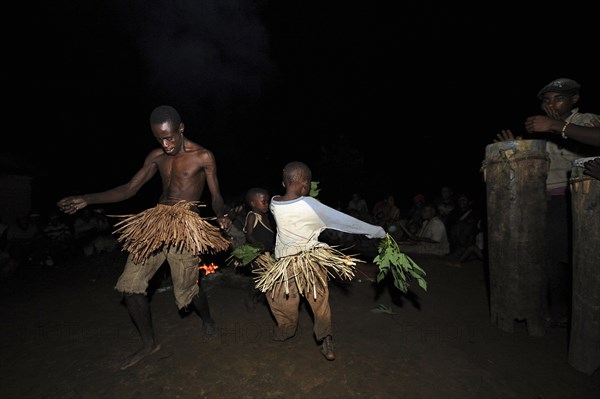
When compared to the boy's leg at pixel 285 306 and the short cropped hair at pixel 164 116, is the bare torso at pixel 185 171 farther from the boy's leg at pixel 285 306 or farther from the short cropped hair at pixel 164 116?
the boy's leg at pixel 285 306

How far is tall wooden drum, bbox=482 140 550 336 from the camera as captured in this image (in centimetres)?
328

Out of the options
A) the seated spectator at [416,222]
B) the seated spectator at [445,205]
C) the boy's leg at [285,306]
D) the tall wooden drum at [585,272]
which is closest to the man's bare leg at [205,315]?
the boy's leg at [285,306]

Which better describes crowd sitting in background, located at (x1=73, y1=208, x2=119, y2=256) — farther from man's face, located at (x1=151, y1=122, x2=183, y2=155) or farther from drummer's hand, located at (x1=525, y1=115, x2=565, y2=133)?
drummer's hand, located at (x1=525, y1=115, x2=565, y2=133)

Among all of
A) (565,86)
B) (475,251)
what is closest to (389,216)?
(475,251)

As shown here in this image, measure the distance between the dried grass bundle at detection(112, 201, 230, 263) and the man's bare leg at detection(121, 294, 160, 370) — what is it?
0.39 m

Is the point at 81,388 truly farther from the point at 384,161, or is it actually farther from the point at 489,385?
the point at 384,161

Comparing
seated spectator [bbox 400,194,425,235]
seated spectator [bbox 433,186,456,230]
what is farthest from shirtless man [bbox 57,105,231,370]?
seated spectator [bbox 433,186,456,230]

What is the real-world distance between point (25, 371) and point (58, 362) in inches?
9.8

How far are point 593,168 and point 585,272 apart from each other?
90 centimetres

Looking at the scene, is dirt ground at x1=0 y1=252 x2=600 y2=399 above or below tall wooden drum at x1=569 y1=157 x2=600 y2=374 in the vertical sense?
below

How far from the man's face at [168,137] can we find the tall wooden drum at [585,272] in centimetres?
370

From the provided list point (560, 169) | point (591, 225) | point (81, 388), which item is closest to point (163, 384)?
point (81, 388)

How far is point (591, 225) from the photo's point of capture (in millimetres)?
2703

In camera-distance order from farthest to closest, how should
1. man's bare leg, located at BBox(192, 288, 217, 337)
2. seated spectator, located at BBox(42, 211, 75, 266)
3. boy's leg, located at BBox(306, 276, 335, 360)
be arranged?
1. seated spectator, located at BBox(42, 211, 75, 266)
2. man's bare leg, located at BBox(192, 288, 217, 337)
3. boy's leg, located at BBox(306, 276, 335, 360)
